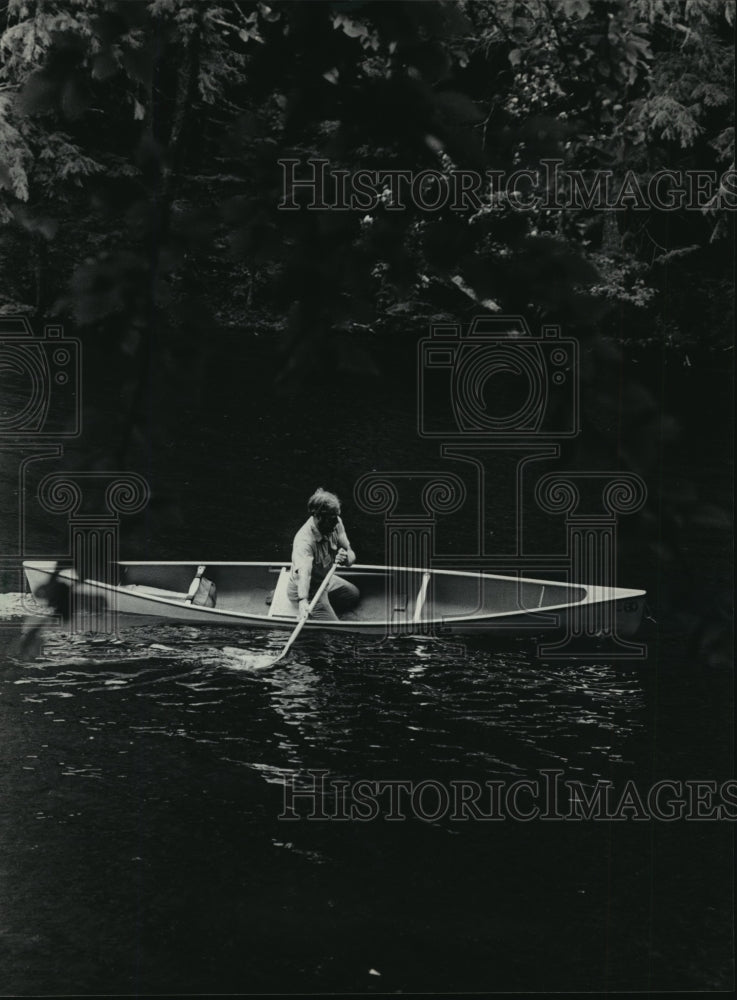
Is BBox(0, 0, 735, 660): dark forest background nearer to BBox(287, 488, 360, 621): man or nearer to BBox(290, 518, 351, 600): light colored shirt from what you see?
BBox(287, 488, 360, 621): man

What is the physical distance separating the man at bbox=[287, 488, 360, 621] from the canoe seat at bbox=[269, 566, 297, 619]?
0.66 ft

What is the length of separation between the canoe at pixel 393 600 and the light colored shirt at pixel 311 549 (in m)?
0.67

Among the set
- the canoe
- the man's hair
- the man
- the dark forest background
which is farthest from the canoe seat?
the dark forest background

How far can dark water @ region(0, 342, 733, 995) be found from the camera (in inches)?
282

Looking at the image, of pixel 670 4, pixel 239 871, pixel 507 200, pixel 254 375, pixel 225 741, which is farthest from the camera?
pixel 254 375

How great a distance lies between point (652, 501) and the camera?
5.22ft

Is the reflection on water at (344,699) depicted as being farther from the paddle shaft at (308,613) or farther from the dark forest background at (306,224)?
the dark forest background at (306,224)

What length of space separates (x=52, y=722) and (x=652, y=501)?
360 inches

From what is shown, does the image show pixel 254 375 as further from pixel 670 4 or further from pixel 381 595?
pixel 670 4

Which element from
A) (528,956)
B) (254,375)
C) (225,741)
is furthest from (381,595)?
(254,375)

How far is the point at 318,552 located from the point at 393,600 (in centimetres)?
188

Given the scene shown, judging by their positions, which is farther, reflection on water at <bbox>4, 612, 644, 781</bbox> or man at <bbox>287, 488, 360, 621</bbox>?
man at <bbox>287, 488, 360, 621</bbox>

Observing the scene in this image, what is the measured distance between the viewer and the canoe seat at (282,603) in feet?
42.5

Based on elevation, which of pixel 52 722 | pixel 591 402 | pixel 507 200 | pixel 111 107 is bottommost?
pixel 52 722
